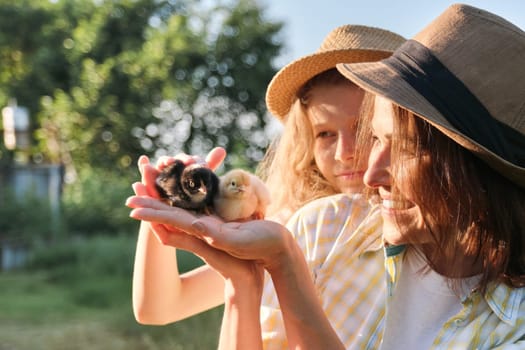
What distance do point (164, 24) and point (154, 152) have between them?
14.8 feet

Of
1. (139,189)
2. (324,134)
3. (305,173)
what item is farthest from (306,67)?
(139,189)

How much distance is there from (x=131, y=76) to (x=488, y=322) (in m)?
19.6

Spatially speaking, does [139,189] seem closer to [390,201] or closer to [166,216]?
[166,216]

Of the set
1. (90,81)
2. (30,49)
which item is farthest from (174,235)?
(30,49)

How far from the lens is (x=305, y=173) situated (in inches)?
99.5

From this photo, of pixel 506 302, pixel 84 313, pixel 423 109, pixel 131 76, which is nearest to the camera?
pixel 423 109

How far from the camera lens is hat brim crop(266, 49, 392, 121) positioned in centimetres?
236

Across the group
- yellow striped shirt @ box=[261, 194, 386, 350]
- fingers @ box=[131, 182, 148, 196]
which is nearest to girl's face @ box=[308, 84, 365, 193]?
yellow striped shirt @ box=[261, 194, 386, 350]

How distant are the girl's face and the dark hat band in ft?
2.00

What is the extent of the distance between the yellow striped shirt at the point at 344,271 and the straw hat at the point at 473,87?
49 cm

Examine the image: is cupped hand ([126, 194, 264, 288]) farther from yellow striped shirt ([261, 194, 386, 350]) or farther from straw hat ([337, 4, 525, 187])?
straw hat ([337, 4, 525, 187])

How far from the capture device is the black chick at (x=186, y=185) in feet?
5.75

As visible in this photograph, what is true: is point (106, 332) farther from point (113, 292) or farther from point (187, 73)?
point (187, 73)

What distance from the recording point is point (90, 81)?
20.6 meters
